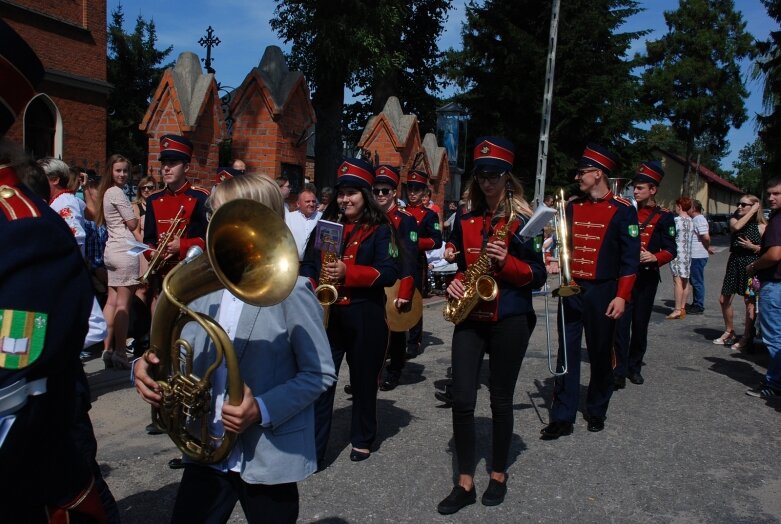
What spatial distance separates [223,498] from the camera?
2.33 m

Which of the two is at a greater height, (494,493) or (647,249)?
(647,249)

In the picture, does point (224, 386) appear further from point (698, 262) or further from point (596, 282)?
point (698, 262)

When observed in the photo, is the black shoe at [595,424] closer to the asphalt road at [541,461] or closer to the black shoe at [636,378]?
the asphalt road at [541,461]

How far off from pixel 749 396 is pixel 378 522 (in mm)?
4597

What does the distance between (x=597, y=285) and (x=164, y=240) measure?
3.45 meters

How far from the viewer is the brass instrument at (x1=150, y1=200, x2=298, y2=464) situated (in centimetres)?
193

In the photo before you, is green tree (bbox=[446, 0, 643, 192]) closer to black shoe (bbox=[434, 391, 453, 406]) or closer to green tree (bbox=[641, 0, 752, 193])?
green tree (bbox=[641, 0, 752, 193])

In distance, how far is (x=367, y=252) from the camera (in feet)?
15.4

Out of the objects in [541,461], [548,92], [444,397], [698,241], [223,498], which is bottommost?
[541,461]

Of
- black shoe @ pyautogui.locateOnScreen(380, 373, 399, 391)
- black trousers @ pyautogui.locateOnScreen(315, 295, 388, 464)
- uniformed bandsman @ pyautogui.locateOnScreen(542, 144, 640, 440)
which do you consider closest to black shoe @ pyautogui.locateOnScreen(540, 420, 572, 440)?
uniformed bandsman @ pyautogui.locateOnScreen(542, 144, 640, 440)

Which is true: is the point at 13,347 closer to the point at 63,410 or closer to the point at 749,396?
the point at 63,410

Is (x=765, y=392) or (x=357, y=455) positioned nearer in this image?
(x=357, y=455)

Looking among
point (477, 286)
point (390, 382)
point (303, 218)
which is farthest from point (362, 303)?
point (303, 218)

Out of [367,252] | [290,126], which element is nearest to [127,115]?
[290,126]
